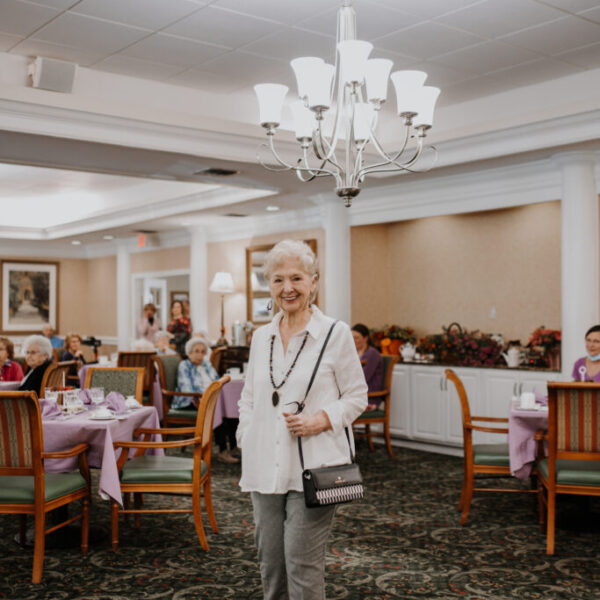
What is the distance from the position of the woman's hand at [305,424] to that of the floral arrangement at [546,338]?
17.6ft

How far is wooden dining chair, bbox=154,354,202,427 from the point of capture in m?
7.16

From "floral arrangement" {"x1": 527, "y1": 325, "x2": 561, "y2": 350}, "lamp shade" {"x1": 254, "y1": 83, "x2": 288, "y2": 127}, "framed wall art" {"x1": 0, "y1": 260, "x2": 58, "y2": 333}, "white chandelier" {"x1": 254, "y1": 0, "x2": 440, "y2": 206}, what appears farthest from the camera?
"framed wall art" {"x1": 0, "y1": 260, "x2": 58, "y2": 333}

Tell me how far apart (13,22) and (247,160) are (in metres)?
2.33

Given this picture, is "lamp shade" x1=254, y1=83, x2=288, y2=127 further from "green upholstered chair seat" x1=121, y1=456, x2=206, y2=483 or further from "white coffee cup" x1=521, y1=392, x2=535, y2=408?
"white coffee cup" x1=521, y1=392, x2=535, y2=408

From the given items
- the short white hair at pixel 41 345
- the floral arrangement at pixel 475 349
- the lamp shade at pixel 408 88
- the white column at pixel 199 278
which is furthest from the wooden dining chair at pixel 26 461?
the white column at pixel 199 278

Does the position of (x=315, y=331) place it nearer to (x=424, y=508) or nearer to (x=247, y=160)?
(x=424, y=508)

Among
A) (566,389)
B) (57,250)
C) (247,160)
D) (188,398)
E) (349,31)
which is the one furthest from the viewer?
(57,250)

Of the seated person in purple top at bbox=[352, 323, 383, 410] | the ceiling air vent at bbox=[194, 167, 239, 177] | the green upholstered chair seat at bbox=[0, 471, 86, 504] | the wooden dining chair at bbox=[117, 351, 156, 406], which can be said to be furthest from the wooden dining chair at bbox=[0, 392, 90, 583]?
the seated person in purple top at bbox=[352, 323, 383, 410]

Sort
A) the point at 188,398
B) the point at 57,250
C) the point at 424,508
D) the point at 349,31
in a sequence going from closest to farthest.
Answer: the point at 349,31
the point at 424,508
the point at 188,398
the point at 57,250

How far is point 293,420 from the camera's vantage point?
2557mm

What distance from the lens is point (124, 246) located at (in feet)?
47.8

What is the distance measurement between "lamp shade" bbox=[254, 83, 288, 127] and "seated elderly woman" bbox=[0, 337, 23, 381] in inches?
156

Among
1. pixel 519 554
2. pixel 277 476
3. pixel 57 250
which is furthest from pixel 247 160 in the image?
pixel 57 250

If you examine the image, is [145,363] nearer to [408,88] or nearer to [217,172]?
[217,172]
